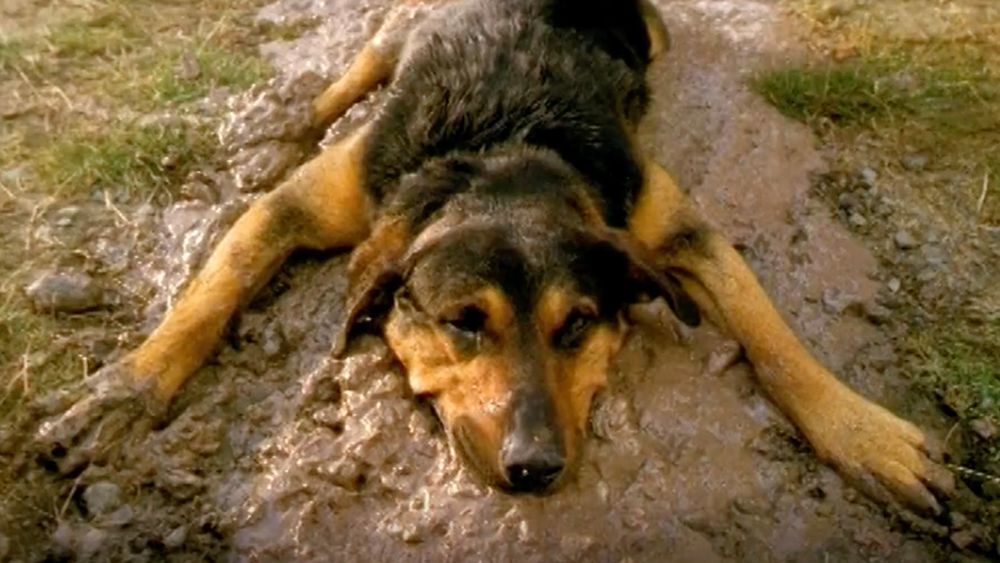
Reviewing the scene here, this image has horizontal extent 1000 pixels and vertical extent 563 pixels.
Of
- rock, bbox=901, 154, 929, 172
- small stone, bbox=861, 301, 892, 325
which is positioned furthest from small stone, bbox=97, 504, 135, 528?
rock, bbox=901, 154, 929, 172

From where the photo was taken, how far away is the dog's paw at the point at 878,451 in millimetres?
4016

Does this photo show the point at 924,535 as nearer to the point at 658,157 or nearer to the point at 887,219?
the point at 887,219

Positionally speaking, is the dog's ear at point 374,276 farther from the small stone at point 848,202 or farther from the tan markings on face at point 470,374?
the small stone at point 848,202

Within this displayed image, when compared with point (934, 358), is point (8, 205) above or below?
above

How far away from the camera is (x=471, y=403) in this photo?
3807 mm

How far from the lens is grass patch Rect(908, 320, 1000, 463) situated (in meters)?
4.31

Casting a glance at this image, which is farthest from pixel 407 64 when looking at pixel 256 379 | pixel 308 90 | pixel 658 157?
pixel 256 379

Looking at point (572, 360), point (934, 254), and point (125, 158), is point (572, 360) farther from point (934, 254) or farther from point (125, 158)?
point (125, 158)

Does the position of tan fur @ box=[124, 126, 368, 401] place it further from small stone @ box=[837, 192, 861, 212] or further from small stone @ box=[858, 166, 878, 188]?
small stone @ box=[858, 166, 878, 188]

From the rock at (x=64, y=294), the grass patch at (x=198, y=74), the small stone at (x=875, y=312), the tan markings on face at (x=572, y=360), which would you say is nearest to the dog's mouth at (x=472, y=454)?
the tan markings on face at (x=572, y=360)

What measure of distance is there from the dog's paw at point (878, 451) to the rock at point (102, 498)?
2.36 metres

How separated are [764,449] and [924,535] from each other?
587 mm

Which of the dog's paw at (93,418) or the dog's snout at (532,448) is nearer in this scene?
the dog's snout at (532,448)

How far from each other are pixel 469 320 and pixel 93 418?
1.37 meters
